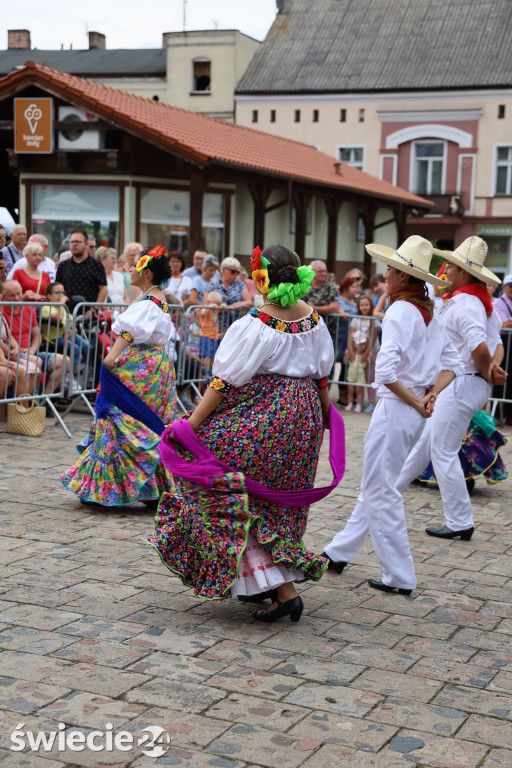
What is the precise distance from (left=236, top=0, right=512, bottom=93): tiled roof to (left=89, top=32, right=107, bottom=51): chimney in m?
10.7

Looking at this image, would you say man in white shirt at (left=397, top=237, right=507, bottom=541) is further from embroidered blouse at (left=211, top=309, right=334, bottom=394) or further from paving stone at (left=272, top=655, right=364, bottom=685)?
paving stone at (left=272, top=655, right=364, bottom=685)

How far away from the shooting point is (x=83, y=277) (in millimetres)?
11430

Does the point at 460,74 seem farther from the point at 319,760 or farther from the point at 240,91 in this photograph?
the point at 319,760

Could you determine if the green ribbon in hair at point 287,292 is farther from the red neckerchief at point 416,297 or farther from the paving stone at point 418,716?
the paving stone at point 418,716

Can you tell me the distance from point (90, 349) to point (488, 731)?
7.92m

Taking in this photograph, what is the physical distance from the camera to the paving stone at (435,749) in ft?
11.3

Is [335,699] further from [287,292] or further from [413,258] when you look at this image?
[413,258]

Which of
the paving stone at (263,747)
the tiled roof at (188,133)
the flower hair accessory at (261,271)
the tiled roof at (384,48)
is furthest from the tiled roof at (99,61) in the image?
the paving stone at (263,747)

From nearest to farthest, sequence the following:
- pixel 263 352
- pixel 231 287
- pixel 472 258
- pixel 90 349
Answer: pixel 263 352
pixel 472 258
pixel 90 349
pixel 231 287

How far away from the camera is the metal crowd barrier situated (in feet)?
31.7

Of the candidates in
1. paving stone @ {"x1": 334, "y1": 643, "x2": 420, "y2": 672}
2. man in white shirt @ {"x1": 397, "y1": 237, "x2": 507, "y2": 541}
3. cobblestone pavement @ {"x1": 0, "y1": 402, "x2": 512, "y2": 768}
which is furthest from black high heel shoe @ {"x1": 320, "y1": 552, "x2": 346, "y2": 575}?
paving stone @ {"x1": 334, "y1": 643, "x2": 420, "y2": 672}

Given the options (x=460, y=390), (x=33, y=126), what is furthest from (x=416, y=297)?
(x=33, y=126)

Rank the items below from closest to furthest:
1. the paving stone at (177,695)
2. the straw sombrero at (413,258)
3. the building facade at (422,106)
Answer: the paving stone at (177,695) → the straw sombrero at (413,258) → the building facade at (422,106)

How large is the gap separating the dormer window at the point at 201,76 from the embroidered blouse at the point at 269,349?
126ft
